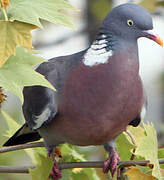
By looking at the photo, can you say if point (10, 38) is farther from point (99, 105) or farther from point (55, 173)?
point (55, 173)

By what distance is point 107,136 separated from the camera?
207 cm

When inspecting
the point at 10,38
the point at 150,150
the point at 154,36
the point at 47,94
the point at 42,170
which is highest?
the point at 10,38

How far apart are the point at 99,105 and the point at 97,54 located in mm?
189

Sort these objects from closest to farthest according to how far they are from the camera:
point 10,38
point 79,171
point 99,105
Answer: point 10,38 → point 99,105 → point 79,171

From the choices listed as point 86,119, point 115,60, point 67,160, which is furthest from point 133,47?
point 67,160

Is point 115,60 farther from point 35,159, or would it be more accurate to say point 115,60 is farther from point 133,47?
point 35,159

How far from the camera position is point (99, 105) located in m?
1.95

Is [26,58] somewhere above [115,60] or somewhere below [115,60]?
above

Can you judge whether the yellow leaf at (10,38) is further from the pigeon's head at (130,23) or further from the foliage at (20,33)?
the pigeon's head at (130,23)

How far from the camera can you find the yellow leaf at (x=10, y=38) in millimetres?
1396

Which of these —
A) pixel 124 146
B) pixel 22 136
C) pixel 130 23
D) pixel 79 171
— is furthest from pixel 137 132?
pixel 22 136

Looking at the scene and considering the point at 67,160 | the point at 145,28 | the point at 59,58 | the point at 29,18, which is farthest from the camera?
the point at 59,58

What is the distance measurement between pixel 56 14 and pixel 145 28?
1.70 feet

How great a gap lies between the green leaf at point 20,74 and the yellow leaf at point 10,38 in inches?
2.5
